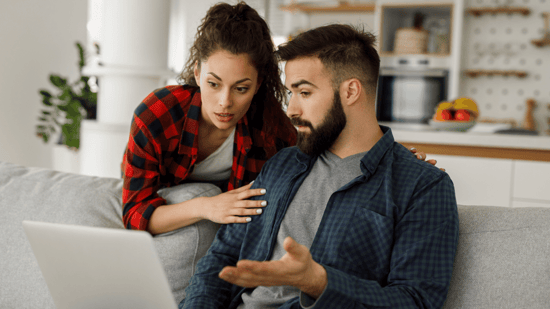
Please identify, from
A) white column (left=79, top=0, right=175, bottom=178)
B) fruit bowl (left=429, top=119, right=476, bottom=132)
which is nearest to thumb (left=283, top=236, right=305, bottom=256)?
white column (left=79, top=0, right=175, bottom=178)

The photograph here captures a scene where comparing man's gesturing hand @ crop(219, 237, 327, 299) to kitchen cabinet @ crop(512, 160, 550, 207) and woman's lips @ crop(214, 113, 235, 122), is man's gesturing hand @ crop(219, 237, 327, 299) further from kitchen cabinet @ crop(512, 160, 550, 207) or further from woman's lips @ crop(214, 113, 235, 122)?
kitchen cabinet @ crop(512, 160, 550, 207)

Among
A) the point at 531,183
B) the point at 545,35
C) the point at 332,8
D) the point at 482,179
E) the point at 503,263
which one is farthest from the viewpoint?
the point at 332,8

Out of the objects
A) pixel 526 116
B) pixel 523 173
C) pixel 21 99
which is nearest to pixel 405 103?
pixel 526 116

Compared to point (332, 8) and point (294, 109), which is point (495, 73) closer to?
point (332, 8)

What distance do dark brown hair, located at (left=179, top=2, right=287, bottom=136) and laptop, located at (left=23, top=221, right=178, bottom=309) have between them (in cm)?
75

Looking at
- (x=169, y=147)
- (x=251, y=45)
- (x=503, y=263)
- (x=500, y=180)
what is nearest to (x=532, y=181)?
(x=500, y=180)

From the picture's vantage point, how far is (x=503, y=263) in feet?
3.68

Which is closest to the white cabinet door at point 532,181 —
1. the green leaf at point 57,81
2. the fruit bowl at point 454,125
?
the fruit bowl at point 454,125

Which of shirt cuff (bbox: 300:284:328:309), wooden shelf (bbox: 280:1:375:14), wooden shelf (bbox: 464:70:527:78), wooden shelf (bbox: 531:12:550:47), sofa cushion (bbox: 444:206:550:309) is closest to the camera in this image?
shirt cuff (bbox: 300:284:328:309)

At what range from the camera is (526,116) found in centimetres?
427

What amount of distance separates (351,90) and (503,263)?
1.87ft

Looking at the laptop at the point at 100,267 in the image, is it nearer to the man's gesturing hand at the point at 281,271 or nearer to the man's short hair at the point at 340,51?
the man's gesturing hand at the point at 281,271

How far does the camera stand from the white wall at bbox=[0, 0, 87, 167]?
11.8ft

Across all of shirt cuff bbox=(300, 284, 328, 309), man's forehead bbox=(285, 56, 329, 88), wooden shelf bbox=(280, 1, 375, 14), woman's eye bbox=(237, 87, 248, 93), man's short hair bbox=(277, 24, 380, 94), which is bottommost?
shirt cuff bbox=(300, 284, 328, 309)
